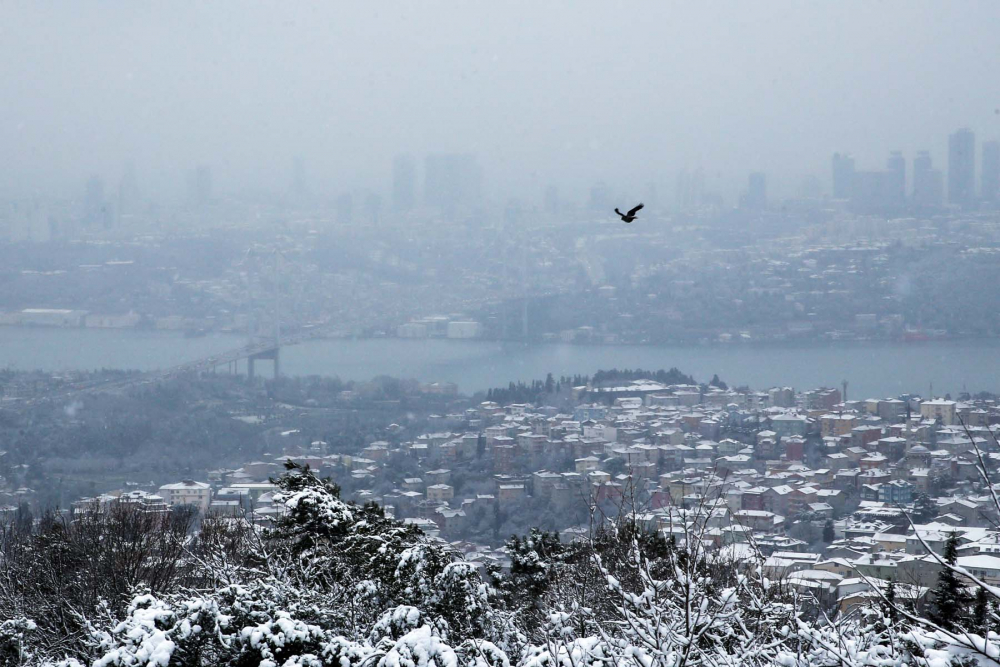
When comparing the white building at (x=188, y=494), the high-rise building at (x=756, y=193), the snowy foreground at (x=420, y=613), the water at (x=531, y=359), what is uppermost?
the high-rise building at (x=756, y=193)

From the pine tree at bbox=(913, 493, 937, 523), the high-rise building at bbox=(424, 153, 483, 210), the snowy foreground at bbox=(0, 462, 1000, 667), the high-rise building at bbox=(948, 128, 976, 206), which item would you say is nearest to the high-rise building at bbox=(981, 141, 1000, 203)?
the high-rise building at bbox=(948, 128, 976, 206)

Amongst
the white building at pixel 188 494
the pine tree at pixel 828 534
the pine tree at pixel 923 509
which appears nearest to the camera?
the pine tree at pixel 828 534

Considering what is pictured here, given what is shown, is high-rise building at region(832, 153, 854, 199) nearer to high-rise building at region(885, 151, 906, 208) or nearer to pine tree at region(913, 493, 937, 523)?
high-rise building at region(885, 151, 906, 208)

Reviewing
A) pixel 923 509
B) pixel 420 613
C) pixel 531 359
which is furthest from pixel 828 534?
pixel 531 359

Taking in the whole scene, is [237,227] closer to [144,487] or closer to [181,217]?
[181,217]

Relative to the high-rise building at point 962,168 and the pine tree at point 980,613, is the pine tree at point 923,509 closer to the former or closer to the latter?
the pine tree at point 980,613

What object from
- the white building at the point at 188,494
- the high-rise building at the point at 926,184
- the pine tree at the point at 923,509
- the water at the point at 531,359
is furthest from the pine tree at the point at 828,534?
the high-rise building at the point at 926,184

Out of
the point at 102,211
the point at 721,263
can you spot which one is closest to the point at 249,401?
the point at 721,263
